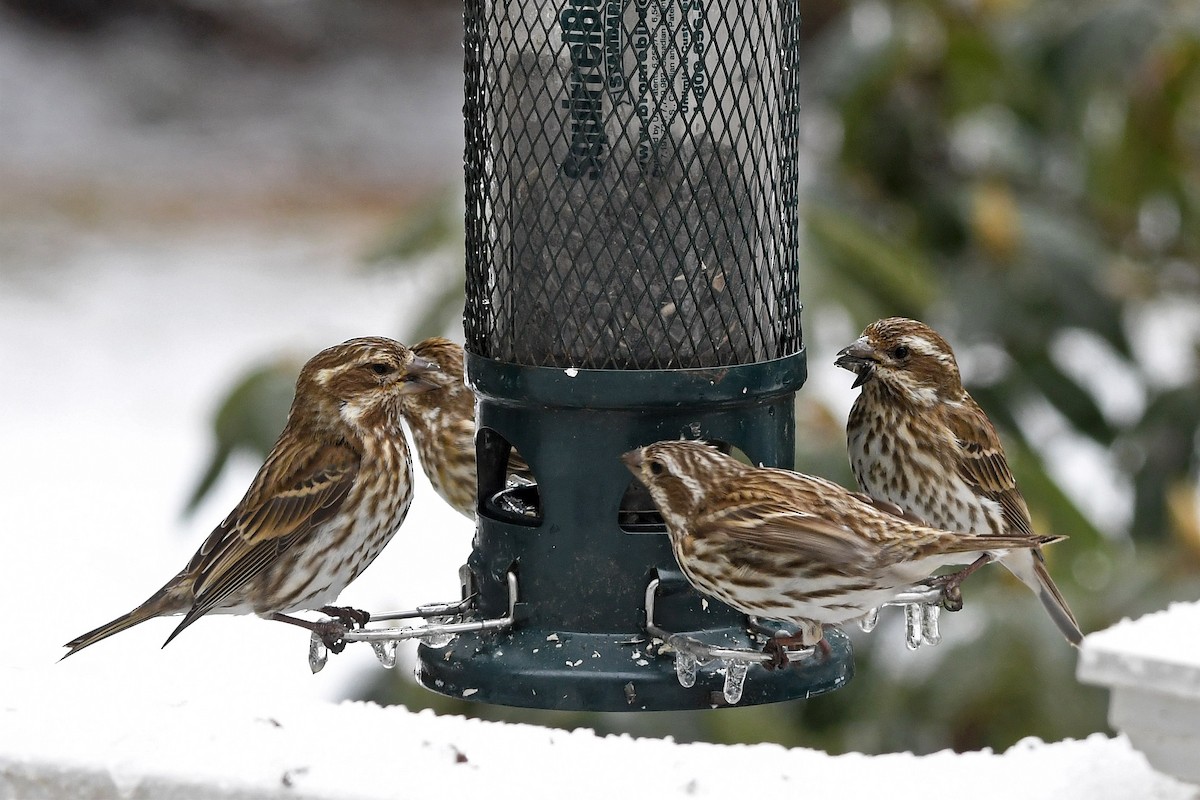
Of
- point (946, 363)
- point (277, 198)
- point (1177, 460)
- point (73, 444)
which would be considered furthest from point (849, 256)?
point (277, 198)

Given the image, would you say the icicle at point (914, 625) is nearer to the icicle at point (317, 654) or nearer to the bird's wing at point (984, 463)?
the bird's wing at point (984, 463)

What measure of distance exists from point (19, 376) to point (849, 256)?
10.6m

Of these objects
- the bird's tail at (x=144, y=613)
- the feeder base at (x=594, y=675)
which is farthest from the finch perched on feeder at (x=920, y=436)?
the bird's tail at (x=144, y=613)

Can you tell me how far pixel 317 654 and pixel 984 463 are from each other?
6.48ft

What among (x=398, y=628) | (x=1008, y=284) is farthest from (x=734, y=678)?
(x=1008, y=284)

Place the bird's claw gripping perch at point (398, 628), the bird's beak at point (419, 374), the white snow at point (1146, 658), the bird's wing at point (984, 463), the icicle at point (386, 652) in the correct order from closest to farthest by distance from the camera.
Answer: the white snow at point (1146, 658) → the bird's claw gripping perch at point (398, 628) → the icicle at point (386, 652) → the bird's beak at point (419, 374) → the bird's wing at point (984, 463)

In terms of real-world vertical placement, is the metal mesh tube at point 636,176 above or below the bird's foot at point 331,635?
above

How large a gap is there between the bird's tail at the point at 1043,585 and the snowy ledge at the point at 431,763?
1834 mm

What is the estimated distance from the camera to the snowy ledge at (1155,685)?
304cm

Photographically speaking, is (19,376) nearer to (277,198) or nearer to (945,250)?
(277,198)

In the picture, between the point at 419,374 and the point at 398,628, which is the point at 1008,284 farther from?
the point at 398,628

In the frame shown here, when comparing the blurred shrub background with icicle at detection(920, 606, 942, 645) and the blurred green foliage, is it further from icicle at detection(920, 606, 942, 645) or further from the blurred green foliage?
icicle at detection(920, 606, 942, 645)

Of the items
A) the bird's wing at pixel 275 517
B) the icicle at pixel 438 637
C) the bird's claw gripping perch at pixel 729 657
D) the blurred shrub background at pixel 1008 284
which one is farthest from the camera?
the blurred shrub background at pixel 1008 284

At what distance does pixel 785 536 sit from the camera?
4.58 m
